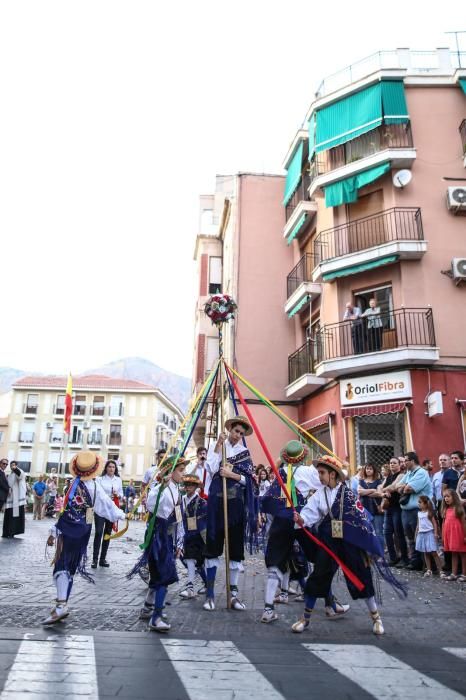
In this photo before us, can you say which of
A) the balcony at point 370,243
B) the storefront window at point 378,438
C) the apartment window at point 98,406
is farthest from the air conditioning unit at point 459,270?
the apartment window at point 98,406

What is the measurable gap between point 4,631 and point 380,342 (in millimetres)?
14374

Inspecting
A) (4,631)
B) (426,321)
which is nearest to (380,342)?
(426,321)

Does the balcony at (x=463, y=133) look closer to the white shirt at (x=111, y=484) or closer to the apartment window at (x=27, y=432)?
the white shirt at (x=111, y=484)

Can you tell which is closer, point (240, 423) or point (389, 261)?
point (240, 423)

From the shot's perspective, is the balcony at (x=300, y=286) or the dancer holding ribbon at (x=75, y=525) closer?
the dancer holding ribbon at (x=75, y=525)

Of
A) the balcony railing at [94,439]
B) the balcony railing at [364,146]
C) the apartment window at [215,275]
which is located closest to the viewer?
the balcony railing at [364,146]

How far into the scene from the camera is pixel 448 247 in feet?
58.1

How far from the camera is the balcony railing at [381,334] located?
16875 millimetres

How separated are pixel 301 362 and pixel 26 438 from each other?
5744cm

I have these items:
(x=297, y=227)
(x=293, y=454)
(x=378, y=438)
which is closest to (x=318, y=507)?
(x=293, y=454)

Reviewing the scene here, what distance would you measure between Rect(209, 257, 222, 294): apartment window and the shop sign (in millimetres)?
15056

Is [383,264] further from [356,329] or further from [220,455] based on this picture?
[220,455]

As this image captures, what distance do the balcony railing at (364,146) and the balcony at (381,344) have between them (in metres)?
5.71

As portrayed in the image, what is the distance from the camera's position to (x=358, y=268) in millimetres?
18234
